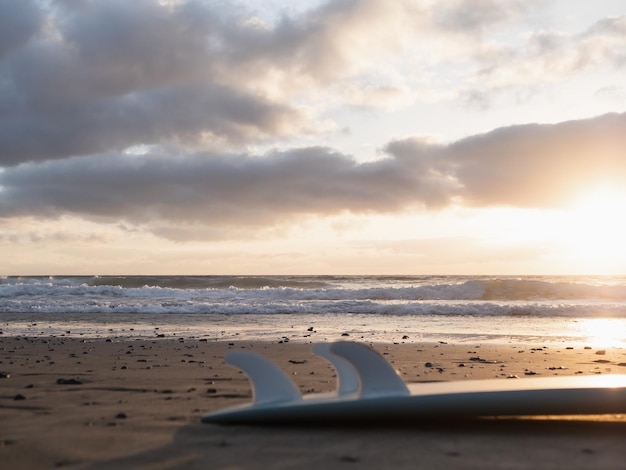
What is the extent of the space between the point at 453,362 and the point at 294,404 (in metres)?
3.93

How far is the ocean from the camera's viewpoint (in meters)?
10.6

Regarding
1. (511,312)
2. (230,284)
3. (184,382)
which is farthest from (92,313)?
(230,284)

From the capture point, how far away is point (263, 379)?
11.9 ft

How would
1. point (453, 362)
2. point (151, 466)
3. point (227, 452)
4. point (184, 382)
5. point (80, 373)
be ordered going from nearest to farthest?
point (151, 466), point (227, 452), point (184, 382), point (80, 373), point (453, 362)

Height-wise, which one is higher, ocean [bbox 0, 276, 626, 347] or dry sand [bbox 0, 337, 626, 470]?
dry sand [bbox 0, 337, 626, 470]

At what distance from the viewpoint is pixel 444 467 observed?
2691 millimetres

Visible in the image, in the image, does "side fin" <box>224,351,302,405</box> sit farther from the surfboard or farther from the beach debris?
the beach debris

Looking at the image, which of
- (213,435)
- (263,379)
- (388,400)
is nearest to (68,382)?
(263,379)

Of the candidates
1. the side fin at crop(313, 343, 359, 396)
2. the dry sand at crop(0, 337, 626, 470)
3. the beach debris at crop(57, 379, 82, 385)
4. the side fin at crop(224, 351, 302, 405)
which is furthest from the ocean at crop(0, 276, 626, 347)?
the side fin at crop(224, 351, 302, 405)

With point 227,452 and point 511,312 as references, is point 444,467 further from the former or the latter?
point 511,312

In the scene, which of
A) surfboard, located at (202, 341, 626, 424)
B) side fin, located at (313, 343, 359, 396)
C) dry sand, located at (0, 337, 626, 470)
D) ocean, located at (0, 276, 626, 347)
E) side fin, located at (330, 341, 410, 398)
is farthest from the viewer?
ocean, located at (0, 276, 626, 347)

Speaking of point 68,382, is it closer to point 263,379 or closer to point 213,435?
point 263,379

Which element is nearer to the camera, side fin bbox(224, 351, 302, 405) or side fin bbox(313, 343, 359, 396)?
side fin bbox(224, 351, 302, 405)

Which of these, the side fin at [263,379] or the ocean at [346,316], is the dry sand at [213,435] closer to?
the side fin at [263,379]
